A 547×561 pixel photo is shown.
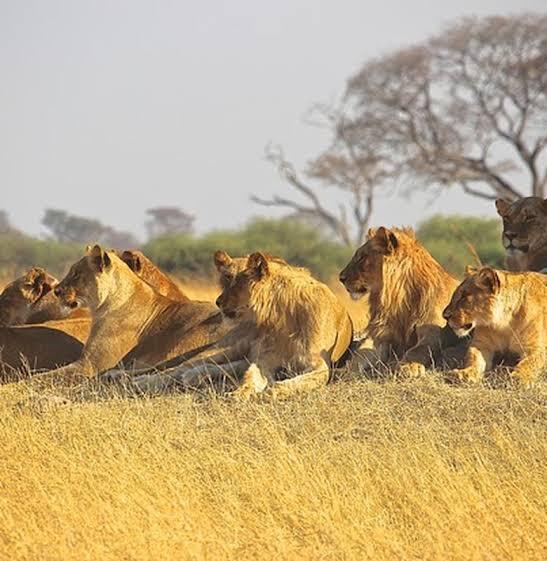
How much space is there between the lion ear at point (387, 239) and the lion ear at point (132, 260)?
175 cm

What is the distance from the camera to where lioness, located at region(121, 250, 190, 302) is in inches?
347

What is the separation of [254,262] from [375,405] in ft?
3.74

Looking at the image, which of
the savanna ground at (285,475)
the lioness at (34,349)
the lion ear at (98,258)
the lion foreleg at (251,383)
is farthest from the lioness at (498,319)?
the lioness at (34,349)

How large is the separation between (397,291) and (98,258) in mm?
1619

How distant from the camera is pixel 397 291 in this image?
301 inches

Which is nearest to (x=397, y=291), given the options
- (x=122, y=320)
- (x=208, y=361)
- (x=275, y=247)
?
(x=208, y=361)

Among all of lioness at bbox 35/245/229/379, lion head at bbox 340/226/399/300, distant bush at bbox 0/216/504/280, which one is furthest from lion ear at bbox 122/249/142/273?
distant bush at bbox 0/216/504/280

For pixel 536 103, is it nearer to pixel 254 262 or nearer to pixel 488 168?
pixel 488 168

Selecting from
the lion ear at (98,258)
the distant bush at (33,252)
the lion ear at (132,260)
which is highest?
the lion ear at (98,258)

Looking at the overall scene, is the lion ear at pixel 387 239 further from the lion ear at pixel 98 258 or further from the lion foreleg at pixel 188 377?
the lion ear at pixel 98 258

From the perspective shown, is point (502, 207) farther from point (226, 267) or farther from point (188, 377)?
point (188, 377)

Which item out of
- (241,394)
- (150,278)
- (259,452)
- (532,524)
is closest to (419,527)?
(532,524)

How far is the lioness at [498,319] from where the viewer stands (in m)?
7.15

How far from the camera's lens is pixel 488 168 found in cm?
2705
